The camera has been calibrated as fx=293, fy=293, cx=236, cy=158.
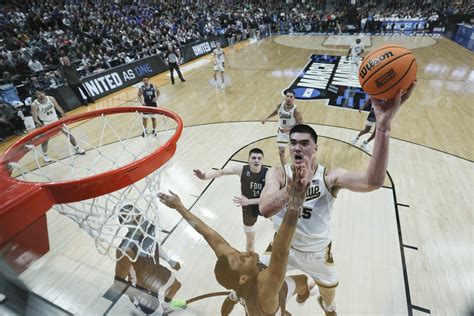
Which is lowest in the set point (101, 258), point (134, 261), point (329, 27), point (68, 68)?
point (329, 27)

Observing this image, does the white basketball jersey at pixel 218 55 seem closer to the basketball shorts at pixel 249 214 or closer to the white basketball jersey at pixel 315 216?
the basketball shorts at pixel 249 214

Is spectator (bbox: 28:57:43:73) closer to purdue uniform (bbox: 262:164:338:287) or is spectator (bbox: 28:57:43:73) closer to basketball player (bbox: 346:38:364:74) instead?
purdue uniform (bbox: 262:164:338:287)

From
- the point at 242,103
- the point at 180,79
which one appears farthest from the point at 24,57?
the point at 242,103

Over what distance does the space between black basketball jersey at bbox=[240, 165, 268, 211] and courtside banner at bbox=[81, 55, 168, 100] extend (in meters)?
8.91

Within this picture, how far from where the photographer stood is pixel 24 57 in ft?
36.7

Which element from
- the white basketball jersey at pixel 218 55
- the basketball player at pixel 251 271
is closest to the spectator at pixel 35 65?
the white basketball jersey at pixel 218 55

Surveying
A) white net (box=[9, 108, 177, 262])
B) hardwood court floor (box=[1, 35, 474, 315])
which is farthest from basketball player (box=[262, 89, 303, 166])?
white net (box=[9, 108, 177, 262])

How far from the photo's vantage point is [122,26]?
1766cm

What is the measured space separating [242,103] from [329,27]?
64.3 feet

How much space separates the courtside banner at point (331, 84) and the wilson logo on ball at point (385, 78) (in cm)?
756

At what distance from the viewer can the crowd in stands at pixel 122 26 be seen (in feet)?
38.7

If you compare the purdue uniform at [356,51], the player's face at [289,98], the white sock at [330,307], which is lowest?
the purdue uniform at [356,51]

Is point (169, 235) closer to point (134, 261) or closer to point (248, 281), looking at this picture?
point (134, 261)

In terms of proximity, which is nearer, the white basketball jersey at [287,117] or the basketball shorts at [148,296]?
the basketball shorts at [148,296]
